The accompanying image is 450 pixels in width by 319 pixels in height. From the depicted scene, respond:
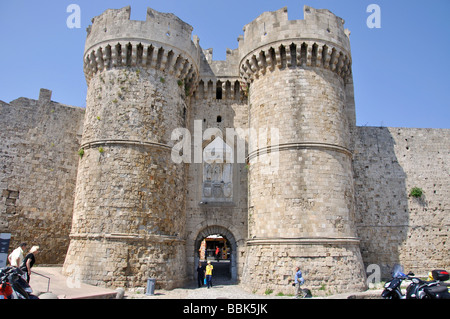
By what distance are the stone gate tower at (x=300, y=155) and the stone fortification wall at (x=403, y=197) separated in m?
2.05

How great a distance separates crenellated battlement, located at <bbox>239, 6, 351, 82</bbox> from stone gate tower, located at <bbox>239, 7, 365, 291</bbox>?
1.3 inches

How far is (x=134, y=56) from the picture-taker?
1146 cm

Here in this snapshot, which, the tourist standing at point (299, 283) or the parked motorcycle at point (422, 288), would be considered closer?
the parked motorcycle at point (422, 288)

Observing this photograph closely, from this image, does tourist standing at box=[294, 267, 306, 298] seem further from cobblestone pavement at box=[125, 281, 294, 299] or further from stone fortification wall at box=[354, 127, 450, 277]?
stone fortification wall at box=[354, 127, 450, 277]

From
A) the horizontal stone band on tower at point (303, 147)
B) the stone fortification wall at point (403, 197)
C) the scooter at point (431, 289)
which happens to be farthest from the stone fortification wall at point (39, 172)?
the scooter at point (431, 289)

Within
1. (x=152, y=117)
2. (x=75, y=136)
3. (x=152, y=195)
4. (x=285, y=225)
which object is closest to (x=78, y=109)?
(x=75, y=136)

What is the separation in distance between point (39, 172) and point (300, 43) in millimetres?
10050

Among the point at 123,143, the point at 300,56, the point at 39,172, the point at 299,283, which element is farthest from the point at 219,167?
the point at 39,172

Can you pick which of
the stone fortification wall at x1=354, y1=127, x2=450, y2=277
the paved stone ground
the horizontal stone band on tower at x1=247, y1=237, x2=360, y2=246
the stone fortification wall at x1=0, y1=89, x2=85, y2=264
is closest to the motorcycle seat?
the paved stone ground

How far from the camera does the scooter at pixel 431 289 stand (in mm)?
4410

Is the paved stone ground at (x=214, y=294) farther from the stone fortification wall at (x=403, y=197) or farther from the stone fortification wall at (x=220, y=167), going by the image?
the stone fortification wall at (x=403, y=197)

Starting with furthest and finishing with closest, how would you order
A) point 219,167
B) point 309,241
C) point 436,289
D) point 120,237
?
point 219,167
point 120,237
point 309,241
point 436,289

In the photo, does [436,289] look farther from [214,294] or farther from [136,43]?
[136,43]

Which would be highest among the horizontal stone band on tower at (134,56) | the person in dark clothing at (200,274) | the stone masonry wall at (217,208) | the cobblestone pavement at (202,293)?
the horizontal stone band on tower at (134,56)
